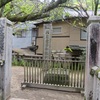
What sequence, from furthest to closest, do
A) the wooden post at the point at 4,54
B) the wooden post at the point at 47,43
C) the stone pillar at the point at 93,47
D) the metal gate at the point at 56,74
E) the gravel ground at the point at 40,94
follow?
the wooden post at the point at 47,43 → the metal gate at the point at 56,74 → the gravel ground at the point at 40,94 → the wooden post at the point at 4,54 → the stone pillar at the point at 93,47

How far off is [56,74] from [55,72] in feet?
0.40

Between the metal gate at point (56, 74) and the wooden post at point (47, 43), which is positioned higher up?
the wooden post at point (47, 43)

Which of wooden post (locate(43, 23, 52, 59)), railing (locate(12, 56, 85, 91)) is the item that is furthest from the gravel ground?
wooden post (locate(43, 23, 52, 59))

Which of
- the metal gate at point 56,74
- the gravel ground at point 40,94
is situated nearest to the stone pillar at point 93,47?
the gravel ground at point 40,94

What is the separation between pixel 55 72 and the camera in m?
7.31

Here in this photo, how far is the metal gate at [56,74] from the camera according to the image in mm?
6861

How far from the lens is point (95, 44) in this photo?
3848mm

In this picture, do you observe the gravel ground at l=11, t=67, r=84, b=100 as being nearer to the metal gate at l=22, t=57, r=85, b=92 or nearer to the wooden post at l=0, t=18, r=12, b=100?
the metal gate at l=22, t=57, r=85, b=92

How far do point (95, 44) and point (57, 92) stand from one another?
344 centimetres

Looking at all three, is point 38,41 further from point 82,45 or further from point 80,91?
point 80,91

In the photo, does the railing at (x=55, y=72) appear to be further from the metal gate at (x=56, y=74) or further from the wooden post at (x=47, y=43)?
the wooden post at (x=47, y=43)

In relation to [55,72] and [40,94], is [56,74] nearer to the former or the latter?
[55,72]

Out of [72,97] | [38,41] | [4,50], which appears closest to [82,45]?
[38,41]

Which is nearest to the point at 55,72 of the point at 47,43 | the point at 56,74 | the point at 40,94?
the point at 56,74
